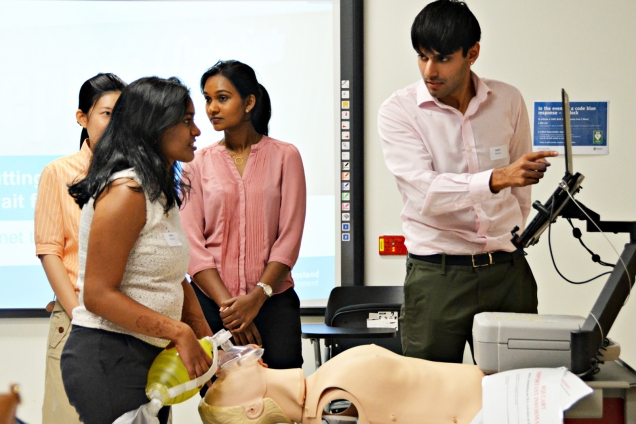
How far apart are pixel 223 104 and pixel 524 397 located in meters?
1.53

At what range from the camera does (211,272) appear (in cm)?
227

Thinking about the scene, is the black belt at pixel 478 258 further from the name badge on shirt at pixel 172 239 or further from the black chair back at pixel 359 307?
the black chair back at pixel 359 307

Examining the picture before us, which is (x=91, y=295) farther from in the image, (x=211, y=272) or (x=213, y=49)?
(x=213, y=49)

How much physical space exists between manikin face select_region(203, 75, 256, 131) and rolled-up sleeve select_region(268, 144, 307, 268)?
8.9 inches

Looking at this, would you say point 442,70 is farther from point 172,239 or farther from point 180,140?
point 172,239

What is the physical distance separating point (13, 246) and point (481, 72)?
101 inches

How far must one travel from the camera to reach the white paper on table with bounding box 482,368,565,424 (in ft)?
3.92

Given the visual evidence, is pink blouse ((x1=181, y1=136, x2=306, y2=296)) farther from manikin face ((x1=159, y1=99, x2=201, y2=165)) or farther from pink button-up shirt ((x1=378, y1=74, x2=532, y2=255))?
manikin face ((x1=159, y1=99, x2=201, y2=165))

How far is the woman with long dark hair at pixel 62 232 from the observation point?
210cm

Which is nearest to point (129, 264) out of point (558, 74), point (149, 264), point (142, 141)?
point (149, 264)

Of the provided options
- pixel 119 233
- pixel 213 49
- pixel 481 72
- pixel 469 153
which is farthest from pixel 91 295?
pixel 481 72

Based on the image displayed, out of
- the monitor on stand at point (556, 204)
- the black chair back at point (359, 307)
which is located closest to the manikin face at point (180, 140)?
the monitor on stand at point (556, 204)

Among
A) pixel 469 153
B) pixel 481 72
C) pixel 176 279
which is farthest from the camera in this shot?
pixel 481 72

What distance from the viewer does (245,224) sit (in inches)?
91.7
